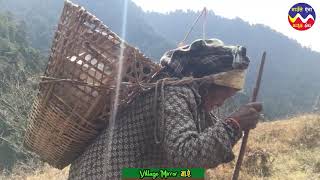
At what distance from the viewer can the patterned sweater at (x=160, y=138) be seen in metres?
1.99

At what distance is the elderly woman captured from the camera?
2.07m

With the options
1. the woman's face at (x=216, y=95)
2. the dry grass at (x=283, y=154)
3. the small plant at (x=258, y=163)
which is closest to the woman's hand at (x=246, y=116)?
the woman's face at (x=216, y=95)

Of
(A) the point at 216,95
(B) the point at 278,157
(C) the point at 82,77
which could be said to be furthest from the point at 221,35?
(C) the point at 82,77

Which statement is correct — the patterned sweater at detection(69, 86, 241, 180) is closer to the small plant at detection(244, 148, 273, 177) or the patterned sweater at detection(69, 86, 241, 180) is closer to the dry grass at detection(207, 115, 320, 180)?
the dry grass at detection(207, 115, 320, 180)

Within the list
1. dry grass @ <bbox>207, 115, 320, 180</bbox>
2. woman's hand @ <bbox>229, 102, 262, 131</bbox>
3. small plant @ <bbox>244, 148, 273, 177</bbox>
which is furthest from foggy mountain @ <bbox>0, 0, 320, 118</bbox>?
woman's hand @ <bbox>229, 102, 262, 131</bbox>

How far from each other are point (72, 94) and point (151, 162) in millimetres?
433

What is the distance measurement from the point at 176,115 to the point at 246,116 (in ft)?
1.09

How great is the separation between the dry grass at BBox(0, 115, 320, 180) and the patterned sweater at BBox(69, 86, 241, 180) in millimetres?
4063

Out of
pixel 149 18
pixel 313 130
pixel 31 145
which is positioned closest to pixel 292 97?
pixel 149 18

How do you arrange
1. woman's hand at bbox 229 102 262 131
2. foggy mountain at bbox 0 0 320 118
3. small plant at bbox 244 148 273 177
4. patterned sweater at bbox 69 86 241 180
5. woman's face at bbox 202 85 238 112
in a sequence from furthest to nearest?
foggy mountain at bbox 0 0 320 118, small plant at bbox 244 148 273 177, woman's face at bbox 202 85 238 112, woman's hand at bbox 229 102 262 131, patterned sweater at bbox 69 86 241 180

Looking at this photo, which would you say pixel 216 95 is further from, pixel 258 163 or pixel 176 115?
pixel 258 163

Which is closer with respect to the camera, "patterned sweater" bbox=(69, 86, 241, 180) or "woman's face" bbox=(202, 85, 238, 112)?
"patterned sweater" bbox=(69, 86, 241, 180)

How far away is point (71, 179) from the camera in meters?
2.39

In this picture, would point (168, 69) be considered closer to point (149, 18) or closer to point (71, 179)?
point (71, 179)
